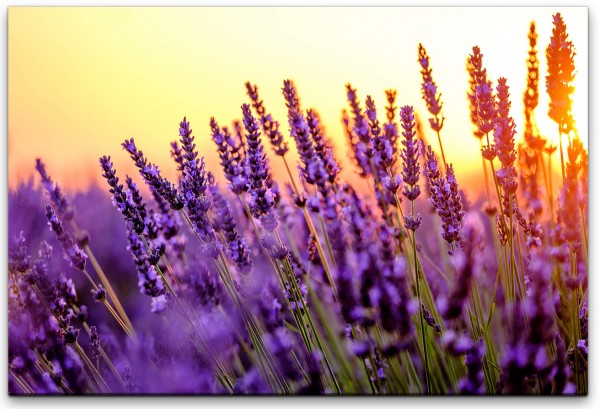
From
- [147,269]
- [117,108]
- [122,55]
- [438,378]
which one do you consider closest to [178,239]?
[147,269]

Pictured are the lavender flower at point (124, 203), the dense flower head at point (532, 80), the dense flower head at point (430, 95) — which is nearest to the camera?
the lavender flower at point (124, 203)

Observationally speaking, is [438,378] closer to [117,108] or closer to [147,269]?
[147,269]

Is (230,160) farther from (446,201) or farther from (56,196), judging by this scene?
(446,201)

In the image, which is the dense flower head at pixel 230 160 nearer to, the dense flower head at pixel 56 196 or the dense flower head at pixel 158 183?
the dense flower head at pixel 158 183

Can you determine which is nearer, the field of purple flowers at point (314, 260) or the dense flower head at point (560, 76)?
the field of purple flowers at point (314, 260)

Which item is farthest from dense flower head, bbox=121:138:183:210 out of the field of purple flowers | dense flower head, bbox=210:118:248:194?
dense flower head, bbox=210:118:248:194

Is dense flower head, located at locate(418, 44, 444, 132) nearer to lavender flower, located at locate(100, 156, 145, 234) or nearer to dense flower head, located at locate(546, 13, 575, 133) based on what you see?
dense flower head, located at locate(546, 13, 575, 133)

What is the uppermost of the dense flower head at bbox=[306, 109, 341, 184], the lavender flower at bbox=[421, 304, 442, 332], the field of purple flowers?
the dense flower head at bbox=[306, 109, 341, 184]

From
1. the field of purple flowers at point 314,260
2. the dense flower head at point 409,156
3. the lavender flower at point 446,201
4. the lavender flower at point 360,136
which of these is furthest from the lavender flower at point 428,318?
the lavender flower at point 360,136

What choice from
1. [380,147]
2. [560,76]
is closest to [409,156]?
[380,147]
